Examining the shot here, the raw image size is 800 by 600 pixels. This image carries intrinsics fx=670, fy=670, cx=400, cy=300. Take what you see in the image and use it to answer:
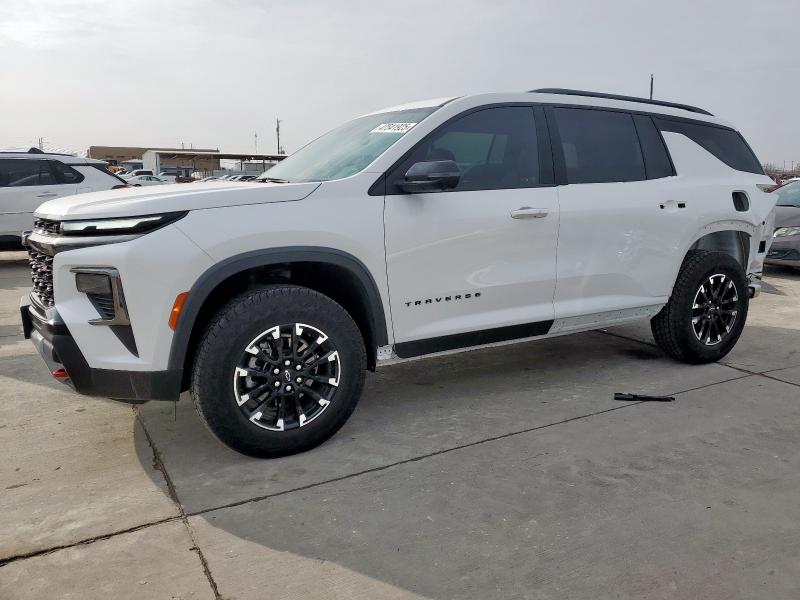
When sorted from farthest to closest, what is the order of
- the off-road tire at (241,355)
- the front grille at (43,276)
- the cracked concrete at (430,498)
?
1. the front grille at (43,276)
2. the off-road tire at (241,355)
3. the cracked concrete at (430,498)

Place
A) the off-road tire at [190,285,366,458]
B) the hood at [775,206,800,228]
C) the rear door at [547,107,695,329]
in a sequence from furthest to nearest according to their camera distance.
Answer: the hood at [775,206,800,228] → the rear door at [547,107,695,329] → the off-road tire at [190,285,366,458]

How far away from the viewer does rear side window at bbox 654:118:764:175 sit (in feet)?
16.0

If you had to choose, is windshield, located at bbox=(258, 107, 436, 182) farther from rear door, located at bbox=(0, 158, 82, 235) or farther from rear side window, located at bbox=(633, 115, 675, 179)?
rear door, located at bbox=(0, 158, 82, 235)

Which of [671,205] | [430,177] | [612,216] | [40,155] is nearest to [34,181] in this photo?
[40,155]

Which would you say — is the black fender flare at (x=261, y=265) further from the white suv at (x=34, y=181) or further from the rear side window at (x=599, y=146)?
the white suv at (x=34, y=181)

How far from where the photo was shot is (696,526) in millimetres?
2717

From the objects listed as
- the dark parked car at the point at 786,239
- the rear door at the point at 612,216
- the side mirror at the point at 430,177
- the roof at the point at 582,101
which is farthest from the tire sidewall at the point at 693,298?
the dark parked car at the point at 786,239

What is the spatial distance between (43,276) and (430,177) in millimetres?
1973

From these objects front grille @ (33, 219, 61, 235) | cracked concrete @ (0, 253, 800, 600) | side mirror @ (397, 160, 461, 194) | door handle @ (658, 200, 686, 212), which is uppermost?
side mirror @ (397, 160, 461, 194)

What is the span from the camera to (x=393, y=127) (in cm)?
386

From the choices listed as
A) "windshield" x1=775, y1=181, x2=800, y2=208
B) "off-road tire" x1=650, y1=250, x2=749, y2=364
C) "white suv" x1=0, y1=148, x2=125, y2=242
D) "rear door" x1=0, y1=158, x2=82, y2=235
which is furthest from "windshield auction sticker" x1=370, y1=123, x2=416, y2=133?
"rear door" x1=0, y1=158, x2=82, y2=235

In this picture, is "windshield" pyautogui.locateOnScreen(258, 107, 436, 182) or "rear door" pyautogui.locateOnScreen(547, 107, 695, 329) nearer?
"windshield" pyautogui.locateOnScreen(258, 107, 436, 182)

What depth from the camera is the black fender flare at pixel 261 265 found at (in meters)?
3.03

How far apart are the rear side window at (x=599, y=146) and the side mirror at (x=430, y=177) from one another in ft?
3.55
